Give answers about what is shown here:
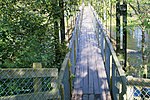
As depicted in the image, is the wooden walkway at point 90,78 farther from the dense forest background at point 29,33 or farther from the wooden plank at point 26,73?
the wooden plank at point 26,73

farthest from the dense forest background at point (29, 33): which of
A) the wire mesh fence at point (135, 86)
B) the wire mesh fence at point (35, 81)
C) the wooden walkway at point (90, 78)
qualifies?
the wire mesh fence at point (135, 86)

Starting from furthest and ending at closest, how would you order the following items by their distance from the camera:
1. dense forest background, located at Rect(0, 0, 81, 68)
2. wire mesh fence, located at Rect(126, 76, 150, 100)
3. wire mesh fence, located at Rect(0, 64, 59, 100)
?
1. dense forest background, located at Rect(0, 0, 81, 68)
2. wire mesh fence, located at Rect(0, 64, 59, 100)
3. wire mesh fence, located at Rect(126, 76, 150, 100)

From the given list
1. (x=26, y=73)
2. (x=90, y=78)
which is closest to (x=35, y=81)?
(x=26, y=73)

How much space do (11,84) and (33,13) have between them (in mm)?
1054

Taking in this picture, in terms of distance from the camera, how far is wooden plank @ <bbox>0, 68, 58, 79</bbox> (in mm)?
2473

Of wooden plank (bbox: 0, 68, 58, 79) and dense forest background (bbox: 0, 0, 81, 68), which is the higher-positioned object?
dense forest background (bbox: 0, 0, 81, 68)

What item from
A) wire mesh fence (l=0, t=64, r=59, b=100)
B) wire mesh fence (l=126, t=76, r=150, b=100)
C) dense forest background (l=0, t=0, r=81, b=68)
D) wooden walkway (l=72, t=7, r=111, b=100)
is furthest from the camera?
wooden walkway (l=72, t=7, r=111, b=100)

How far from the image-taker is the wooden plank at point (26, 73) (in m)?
2.47

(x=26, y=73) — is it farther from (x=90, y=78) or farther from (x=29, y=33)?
(x=90, y=78)

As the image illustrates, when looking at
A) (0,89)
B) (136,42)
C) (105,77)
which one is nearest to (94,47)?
(105,77)

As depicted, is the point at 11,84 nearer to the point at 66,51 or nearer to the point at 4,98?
the point at 4,98

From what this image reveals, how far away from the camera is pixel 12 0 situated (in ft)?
10.8

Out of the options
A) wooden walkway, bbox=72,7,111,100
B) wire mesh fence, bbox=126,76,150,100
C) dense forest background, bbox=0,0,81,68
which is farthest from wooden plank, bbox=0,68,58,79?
wooden walkway, bbox=72,7,111,100

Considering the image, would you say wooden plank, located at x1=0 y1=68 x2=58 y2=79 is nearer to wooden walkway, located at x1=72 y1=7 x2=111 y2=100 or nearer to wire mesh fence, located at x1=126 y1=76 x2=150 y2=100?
wire mesh fence, located at x1=126 y1=76 x2=150 y2=100
